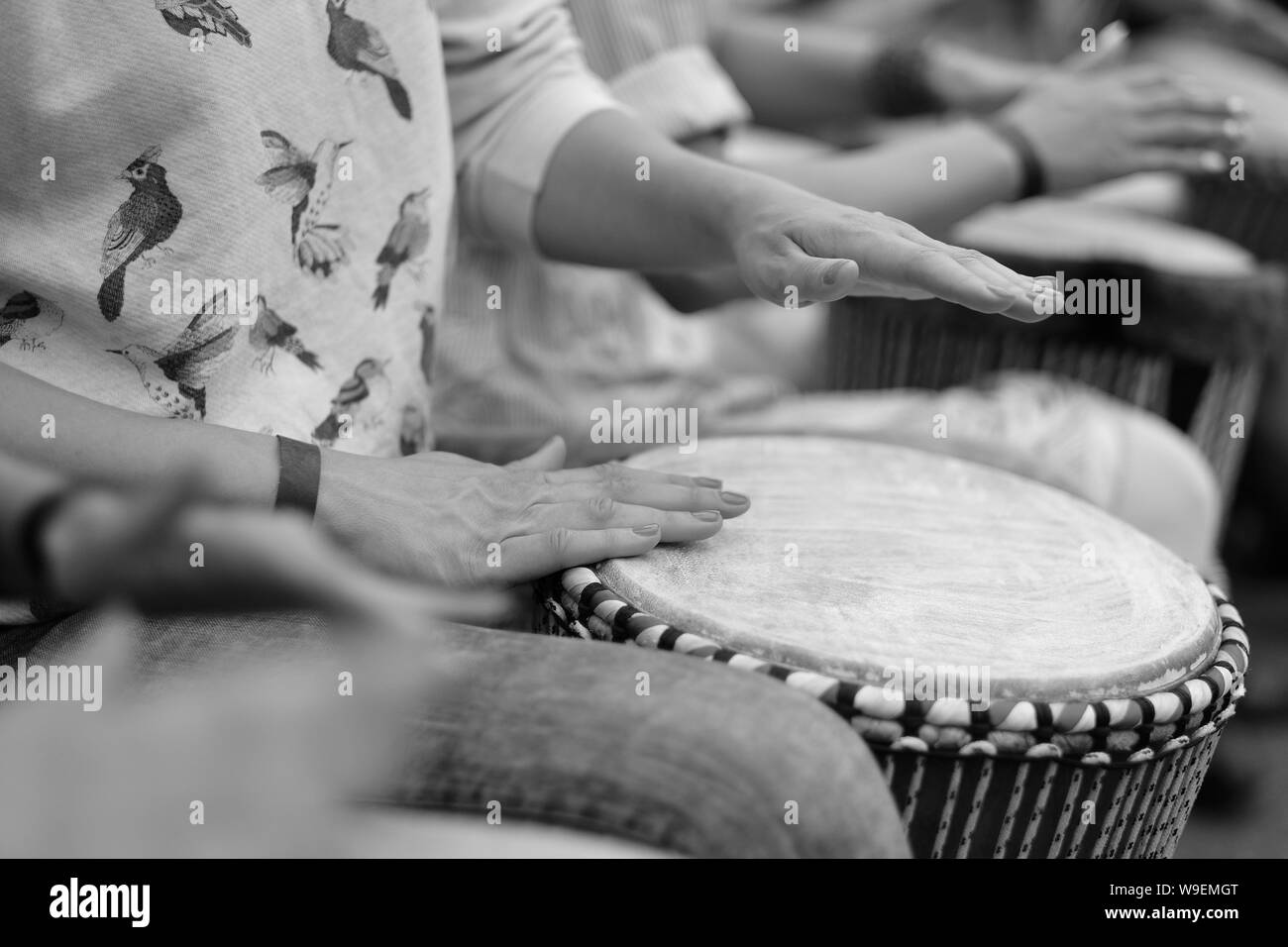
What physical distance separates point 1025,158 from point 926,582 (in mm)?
583

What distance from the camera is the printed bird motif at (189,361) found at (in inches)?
29.0

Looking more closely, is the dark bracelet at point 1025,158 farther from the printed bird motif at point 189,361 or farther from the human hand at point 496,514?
the printed bird motif at point 189,361

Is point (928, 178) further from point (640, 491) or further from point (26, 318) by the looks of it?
point (26, 318)

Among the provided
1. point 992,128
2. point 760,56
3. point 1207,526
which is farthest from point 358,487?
point 760,56

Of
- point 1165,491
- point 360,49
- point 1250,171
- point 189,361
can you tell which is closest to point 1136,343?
point 1165,491

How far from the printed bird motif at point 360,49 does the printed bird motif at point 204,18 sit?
2.8 inches

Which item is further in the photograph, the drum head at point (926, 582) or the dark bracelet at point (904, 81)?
the dark bracelet at point (904, 81)

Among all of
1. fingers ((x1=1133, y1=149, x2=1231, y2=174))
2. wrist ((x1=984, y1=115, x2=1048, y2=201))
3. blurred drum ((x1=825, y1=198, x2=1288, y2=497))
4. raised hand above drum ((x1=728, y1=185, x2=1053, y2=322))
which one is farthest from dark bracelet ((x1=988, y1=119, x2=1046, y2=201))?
raised hand above drum ((x1=728, y1=185, x2=1053, y2=322))

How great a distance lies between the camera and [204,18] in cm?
71

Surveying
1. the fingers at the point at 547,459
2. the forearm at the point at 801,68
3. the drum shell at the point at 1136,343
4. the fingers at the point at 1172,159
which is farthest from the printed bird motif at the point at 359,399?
the forearm at the point at 801,68

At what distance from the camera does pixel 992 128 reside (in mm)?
1159

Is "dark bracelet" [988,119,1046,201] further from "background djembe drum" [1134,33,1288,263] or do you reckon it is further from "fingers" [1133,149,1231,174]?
"background djembe drum" [1134,33,1288,263]

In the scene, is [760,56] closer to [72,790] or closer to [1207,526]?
[1207,526]

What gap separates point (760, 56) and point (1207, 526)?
33.0 inches
